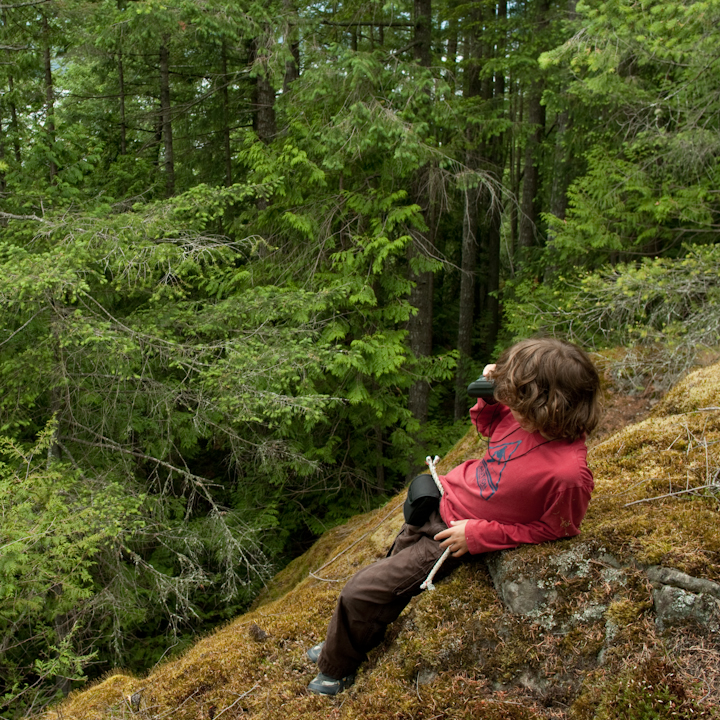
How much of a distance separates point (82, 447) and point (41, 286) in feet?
9.85

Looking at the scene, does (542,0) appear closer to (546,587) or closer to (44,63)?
(44,63)

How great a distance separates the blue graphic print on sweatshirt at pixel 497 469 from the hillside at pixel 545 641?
354 millimetres

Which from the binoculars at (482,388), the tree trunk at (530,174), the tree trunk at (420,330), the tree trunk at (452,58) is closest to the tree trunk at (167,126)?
the tree trunk at (420,330)

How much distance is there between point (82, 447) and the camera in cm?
720

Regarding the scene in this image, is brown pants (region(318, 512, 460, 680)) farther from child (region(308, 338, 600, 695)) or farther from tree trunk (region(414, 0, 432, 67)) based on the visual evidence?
tree trunk (region(414, 0, 432, 67))

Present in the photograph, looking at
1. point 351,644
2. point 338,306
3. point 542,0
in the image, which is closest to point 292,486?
point 338,306

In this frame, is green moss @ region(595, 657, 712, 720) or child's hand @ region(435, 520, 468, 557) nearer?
green moss @ region(595, 657, 712, 720)

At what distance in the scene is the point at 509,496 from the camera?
241 centimetres

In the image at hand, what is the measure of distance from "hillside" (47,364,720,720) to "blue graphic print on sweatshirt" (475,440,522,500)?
0.35m

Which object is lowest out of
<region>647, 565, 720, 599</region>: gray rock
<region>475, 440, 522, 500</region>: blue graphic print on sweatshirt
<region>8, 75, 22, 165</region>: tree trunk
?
<region>647, 565, 720, 599</region>: gray rock

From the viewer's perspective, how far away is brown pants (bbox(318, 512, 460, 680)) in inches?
99.1

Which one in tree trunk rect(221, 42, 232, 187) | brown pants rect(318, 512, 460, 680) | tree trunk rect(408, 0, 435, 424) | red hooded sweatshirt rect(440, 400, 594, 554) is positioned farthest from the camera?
tree trunk rect(221, 42, 232, 187)

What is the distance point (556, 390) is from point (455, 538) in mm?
799

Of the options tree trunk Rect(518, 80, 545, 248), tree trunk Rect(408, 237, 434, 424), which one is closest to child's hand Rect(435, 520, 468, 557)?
tree trunk Rect(408, 237, 434, 424)
